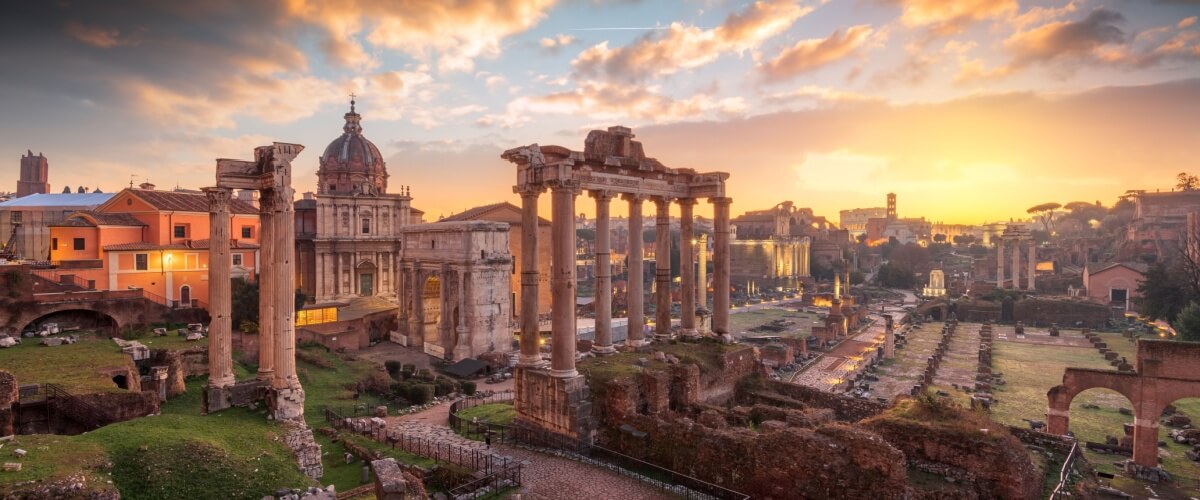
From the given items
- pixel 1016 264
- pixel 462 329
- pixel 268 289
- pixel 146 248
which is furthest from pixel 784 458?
pixel 1016 264

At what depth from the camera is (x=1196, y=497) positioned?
16.4 meters

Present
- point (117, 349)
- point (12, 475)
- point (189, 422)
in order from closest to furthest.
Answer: point (12, 475)
point (189, 422)
point (117, 349)

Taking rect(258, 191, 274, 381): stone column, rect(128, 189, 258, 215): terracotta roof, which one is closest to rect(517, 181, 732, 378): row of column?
rect(258, 191, 274, 381): stone column

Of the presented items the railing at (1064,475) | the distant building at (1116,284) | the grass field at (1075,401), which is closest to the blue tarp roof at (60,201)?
the railing at (1064,475)

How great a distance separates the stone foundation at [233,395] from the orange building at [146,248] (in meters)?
22.6

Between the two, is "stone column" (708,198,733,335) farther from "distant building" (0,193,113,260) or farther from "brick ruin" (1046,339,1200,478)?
"distant building" (0,193,113,260)

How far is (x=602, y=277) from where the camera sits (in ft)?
59.8

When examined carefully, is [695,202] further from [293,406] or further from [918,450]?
[293,406]

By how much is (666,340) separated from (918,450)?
8.75 metres

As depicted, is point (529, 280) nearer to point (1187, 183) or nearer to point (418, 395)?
point (418, 395)

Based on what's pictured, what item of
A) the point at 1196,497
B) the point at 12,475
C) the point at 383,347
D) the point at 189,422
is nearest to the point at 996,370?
the point at 1196,497

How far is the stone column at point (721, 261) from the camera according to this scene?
20.5 meters

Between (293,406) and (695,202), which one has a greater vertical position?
(695,202)

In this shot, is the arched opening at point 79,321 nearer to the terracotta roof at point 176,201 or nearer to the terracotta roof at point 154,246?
the terracotta roof at point 154,246
